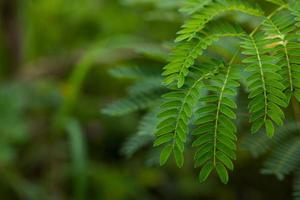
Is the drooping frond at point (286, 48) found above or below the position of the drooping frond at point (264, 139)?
above

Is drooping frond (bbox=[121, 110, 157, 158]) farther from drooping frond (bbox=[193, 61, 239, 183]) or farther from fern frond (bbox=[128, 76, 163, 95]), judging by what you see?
drooping frond (bbox=[193, 61, 239, 183])

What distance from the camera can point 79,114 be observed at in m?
2.68

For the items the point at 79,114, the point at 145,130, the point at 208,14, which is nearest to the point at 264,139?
the point at 145,130

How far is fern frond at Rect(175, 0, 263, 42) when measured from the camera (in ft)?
3.68

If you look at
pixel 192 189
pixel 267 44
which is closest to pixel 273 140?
pixel 267 44

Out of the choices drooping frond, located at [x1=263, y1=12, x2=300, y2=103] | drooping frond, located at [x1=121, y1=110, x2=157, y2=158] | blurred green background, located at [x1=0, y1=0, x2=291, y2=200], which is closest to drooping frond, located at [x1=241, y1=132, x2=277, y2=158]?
drooping frond, located at [x1=121, y1=110, x2=157, y2=158]

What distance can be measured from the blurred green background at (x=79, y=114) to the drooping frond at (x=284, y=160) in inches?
19.9

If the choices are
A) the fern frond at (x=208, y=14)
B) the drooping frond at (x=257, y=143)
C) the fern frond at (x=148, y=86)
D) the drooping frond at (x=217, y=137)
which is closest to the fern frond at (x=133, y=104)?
the fern frond at (x=148, y=86)

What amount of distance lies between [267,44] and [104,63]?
78.0 inches

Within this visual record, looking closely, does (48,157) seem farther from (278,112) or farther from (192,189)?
(278,112)

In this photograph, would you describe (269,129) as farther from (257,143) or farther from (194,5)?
(257,143)

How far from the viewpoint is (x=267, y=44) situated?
3.56ft

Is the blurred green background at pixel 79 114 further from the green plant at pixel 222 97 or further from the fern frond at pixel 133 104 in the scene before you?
the green plant at pixel 222 97

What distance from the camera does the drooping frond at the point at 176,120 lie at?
1.02 m
